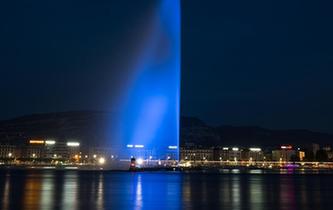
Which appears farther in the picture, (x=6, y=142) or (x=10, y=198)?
(x=6, y=142)

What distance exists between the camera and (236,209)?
2484 cm

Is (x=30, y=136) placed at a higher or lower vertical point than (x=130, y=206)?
higher

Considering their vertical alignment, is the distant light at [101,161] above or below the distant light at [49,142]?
below

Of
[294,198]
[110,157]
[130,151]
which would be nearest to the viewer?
[294,198]

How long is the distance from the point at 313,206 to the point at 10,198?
14.3 meters

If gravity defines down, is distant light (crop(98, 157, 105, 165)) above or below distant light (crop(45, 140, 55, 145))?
below

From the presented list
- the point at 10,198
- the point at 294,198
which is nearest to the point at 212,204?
the point at 294,198

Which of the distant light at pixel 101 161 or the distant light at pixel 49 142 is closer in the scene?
the distant light at pixel 101 161

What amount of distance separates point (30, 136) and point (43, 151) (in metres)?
17.5

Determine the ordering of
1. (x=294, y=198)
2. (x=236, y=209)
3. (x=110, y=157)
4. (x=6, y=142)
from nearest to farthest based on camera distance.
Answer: (x=236, y=209)
(x=294, y=198)
(x=110, y=157)
(x=6, y=142)

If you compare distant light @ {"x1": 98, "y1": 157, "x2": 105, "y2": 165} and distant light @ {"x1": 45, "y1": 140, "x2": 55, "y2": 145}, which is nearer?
distant light @ {"x1": 98, "y1": 157, "x2": 105, "y2": 165}

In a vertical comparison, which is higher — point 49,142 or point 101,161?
point 49,142

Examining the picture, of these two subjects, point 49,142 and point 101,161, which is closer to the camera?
point 101,161

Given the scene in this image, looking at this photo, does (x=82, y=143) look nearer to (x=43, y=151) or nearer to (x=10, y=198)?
(x=43, y=151)
